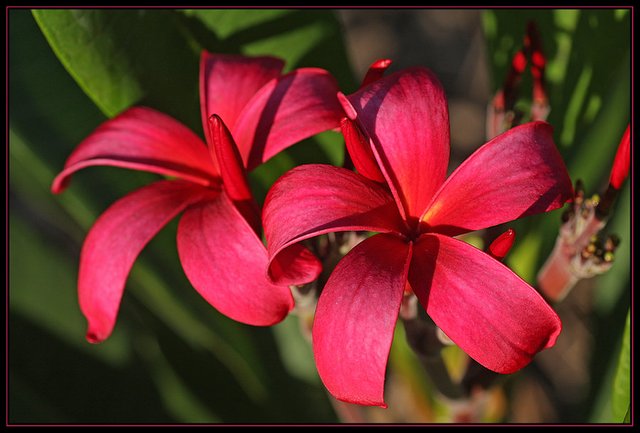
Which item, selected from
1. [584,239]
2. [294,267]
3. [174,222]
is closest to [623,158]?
[584,239]

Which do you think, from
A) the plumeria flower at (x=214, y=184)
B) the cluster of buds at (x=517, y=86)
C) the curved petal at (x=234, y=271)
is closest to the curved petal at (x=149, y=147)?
the plumeria flower at (x=214, y=184)

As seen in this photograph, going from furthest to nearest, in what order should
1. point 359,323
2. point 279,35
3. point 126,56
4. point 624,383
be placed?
point 279,35, point 126,56, point 624,383, point 359,323

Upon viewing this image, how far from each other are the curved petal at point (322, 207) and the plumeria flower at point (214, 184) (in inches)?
1.7

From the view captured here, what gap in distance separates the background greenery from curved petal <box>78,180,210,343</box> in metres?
0.17

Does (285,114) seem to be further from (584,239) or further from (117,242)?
(584,239)

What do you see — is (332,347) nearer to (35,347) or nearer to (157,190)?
(157,190)

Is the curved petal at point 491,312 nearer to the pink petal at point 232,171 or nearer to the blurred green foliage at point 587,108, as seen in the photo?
the pink petal at point 232,171

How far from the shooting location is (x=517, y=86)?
793 mm

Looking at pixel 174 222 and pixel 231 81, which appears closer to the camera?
pixel 231 81

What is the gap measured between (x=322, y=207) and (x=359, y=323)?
10 cm

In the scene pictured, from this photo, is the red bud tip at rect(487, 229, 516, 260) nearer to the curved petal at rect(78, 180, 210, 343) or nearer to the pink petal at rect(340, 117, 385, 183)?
the pink petal at rect(340, 117, 385, 183)

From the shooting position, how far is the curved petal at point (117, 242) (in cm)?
66

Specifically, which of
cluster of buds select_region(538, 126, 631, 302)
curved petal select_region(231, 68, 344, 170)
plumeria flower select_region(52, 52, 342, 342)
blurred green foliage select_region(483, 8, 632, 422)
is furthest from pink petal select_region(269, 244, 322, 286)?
blurred green foliage select_region(483, 8, 632, 422)

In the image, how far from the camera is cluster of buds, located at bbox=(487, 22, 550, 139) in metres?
0.75
